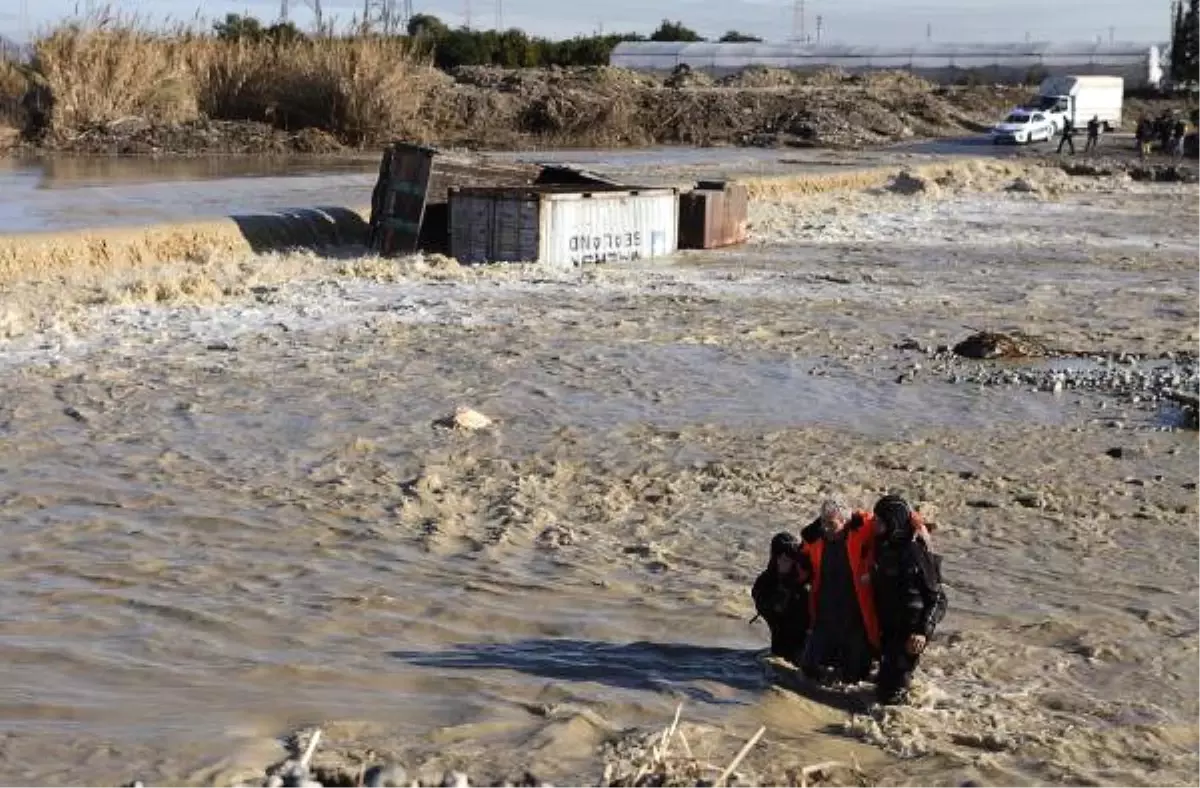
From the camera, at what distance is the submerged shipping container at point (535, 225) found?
20297mm

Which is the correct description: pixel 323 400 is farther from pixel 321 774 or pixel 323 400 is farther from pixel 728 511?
pixel 321 774

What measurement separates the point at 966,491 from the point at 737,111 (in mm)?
47409

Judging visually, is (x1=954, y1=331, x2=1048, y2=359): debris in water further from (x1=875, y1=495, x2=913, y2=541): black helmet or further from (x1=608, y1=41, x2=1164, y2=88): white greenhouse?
(x1=608, y1=41, x2=1164, y2=88): white greenhouse

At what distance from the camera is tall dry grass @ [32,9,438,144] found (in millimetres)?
36188

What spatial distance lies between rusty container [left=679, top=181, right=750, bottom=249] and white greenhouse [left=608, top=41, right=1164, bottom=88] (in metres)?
63.3

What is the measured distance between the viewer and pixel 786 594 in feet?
21.3

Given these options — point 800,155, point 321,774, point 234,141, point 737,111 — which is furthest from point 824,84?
point 321,774

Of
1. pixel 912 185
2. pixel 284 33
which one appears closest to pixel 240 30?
pixel 284 33

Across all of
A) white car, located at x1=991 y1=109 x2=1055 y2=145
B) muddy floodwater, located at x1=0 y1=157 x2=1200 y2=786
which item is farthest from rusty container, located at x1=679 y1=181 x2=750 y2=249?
white car, located at x1=991 y1=109 x2=1055 y2=145

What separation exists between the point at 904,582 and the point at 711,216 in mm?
17825

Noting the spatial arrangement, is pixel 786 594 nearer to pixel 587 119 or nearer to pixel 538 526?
pixel 538 526

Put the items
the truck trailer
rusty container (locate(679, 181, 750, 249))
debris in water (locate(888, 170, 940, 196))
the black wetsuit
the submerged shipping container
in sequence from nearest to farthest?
1. the black wetsuit
2. the submerged shipping container
3. rusty container (locate(679, 181, 750, 249))
4. debris in water (locate(888, 170, 940, 196))
5. the truck trailer

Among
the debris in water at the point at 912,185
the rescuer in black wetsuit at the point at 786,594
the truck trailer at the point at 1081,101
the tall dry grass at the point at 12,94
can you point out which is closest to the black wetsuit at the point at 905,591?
the rescuer in black wetsuit at the point at 786,594

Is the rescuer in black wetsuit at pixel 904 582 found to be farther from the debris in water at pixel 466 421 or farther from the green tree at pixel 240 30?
the green tree at pixel 240 30
